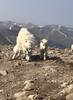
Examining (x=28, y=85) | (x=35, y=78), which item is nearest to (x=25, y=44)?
(x=35, y=78)

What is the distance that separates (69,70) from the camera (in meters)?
27.3

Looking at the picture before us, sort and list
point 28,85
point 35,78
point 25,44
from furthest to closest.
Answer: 1. point 25,44
2. point 35,78
3. point 28,85

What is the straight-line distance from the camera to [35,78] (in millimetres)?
24562

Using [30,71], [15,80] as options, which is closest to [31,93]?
[15,80]

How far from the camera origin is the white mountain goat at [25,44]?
1237 inches

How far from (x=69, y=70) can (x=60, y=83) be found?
4.55 m

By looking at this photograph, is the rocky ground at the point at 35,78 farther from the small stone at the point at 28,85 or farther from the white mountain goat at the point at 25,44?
the white mountain goat at the point at 25,44

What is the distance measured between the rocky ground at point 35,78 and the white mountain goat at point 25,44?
0.64 m

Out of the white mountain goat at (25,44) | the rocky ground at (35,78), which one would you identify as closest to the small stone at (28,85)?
the rocky ground at (35,78)

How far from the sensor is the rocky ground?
20406 millimetres

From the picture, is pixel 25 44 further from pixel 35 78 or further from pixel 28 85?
pixel 28 85

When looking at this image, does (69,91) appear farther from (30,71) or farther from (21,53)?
(21,53)

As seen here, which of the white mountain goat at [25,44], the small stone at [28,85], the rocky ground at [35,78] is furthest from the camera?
the white mountain goat at [25,44]

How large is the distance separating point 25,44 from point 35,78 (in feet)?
24.1
